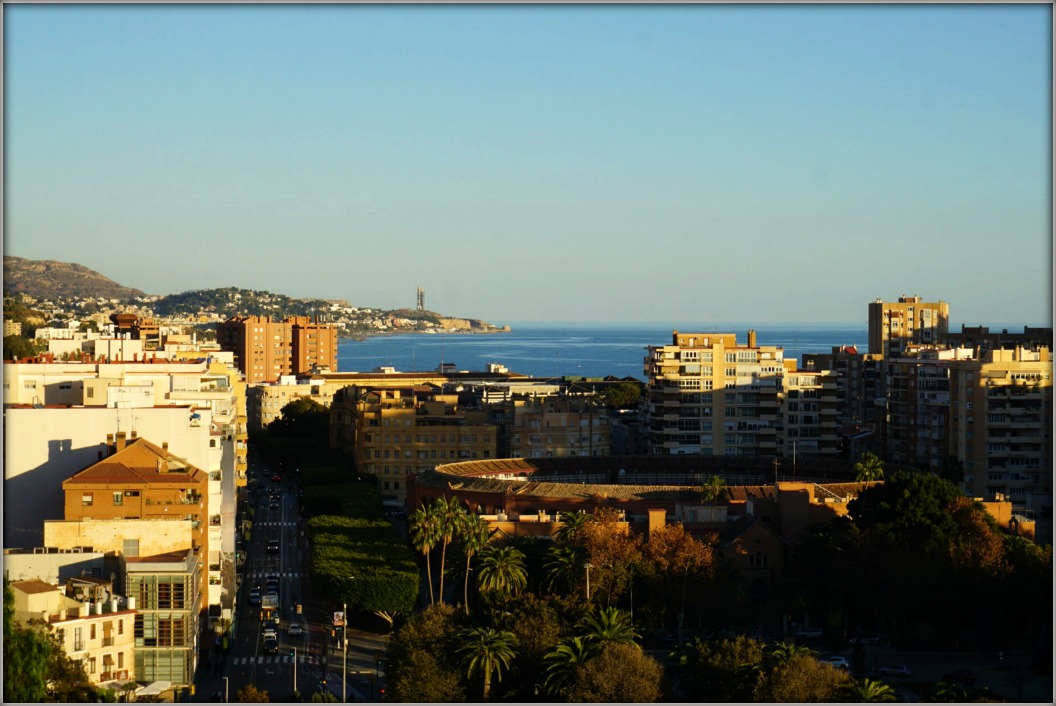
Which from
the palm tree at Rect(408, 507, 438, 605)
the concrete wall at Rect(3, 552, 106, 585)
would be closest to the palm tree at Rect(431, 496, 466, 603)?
the palm tree at Rect(408, 507, 438, 605)

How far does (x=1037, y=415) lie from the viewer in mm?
91938

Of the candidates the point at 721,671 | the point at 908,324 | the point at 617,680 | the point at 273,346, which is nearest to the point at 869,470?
the point at 721,671

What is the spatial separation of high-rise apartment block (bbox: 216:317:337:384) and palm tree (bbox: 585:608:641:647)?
143m

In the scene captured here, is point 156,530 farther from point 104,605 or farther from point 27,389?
point 27,389

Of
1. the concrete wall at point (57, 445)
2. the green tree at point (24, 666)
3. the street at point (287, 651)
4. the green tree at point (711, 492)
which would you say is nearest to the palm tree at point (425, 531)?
the street at point (287, 651)

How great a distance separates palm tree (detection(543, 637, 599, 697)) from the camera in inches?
1821

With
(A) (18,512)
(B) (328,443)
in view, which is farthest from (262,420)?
(A) (18,512)

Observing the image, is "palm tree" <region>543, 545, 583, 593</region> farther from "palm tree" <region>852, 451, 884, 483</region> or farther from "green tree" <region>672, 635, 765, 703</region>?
"palm tree" <region>852, 451, 884, 483</region>

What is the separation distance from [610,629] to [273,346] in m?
150

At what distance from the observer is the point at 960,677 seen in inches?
2104

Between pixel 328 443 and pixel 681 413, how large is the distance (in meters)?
31.3

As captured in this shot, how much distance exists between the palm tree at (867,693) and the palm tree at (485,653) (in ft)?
33.0

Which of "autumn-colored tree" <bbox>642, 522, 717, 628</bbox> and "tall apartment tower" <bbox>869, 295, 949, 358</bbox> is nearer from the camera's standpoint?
"autumn-colored tree" <bbox>642, 522, 717, 628</bbox>

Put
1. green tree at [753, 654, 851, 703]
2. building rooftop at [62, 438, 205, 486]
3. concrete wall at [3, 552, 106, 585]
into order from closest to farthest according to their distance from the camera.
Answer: green tree at [753, 654, 851, 703] → concrete wall at [3, 552, 106, 585] → building rooftop at [62, 438, 205, 486]
